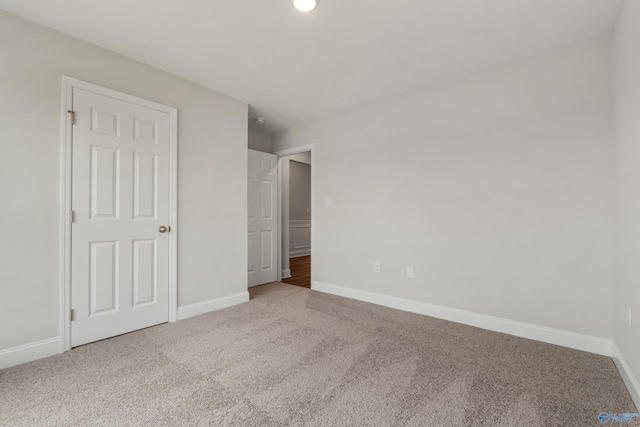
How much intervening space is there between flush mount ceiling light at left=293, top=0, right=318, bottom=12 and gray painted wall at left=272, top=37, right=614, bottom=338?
1.71 metres

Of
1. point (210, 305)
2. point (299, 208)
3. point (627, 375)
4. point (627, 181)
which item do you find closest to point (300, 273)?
point (210, 305)

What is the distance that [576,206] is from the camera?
227 cm

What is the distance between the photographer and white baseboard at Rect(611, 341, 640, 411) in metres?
1.56

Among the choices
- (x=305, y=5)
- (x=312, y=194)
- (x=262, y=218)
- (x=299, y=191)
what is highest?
(x=305, y=5)

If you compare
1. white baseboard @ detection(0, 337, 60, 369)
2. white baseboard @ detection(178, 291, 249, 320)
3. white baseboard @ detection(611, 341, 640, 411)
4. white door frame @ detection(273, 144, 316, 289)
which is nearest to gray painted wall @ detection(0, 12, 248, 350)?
white baseboard @ detection(0, 337, 60, 369)

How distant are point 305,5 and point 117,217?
227cm

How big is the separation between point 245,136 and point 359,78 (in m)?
1.54

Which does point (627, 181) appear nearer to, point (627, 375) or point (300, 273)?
point (627, 375)

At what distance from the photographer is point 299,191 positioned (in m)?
7.50

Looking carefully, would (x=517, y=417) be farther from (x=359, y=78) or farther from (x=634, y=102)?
(x=359, y=78)

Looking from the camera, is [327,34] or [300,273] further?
[300,273]

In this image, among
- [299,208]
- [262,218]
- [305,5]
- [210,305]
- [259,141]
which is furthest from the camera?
[299,208]

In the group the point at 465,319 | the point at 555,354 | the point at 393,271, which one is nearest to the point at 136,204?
the point at 393,271

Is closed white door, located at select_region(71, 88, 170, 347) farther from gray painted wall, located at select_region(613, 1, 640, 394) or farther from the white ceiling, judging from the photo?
gray painted wall, located at select_region(613, 1, 640, 394)
